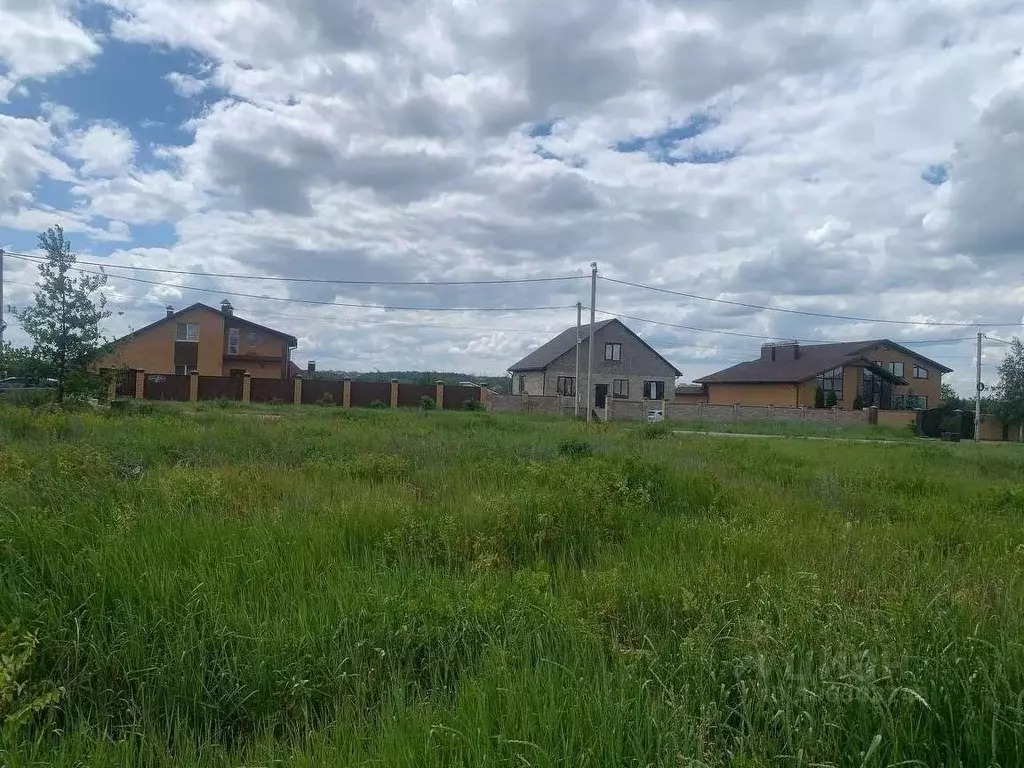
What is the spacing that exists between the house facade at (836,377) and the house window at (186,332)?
4201 centimetres

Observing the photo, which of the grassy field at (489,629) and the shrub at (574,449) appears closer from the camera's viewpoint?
the grassy field at (489,629)

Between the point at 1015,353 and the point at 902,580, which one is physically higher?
the point at 1015,353

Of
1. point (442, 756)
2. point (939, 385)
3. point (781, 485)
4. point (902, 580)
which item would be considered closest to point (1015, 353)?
point (939, 385)

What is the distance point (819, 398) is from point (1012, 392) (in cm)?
1237

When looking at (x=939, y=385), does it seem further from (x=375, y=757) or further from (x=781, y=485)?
(x=375, y=757)

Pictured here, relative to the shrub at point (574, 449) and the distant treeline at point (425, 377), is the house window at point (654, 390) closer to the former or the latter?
the distant treeline at point (425, 377)

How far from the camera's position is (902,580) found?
4.93 meters

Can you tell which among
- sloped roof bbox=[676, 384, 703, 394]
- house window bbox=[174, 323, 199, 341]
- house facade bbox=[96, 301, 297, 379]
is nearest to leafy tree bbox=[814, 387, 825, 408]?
sloped roof bbox=[676, 384, 703, 394]

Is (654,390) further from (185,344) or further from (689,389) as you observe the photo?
(185,344)

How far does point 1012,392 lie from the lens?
4309 centimetres

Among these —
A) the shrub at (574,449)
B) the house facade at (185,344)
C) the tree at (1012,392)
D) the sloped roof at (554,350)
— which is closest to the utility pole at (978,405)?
the tree at (1012,392)

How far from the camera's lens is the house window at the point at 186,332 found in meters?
48.9

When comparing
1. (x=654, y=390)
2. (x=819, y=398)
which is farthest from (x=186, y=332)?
(x=819, y=398)

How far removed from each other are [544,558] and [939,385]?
222 ft
